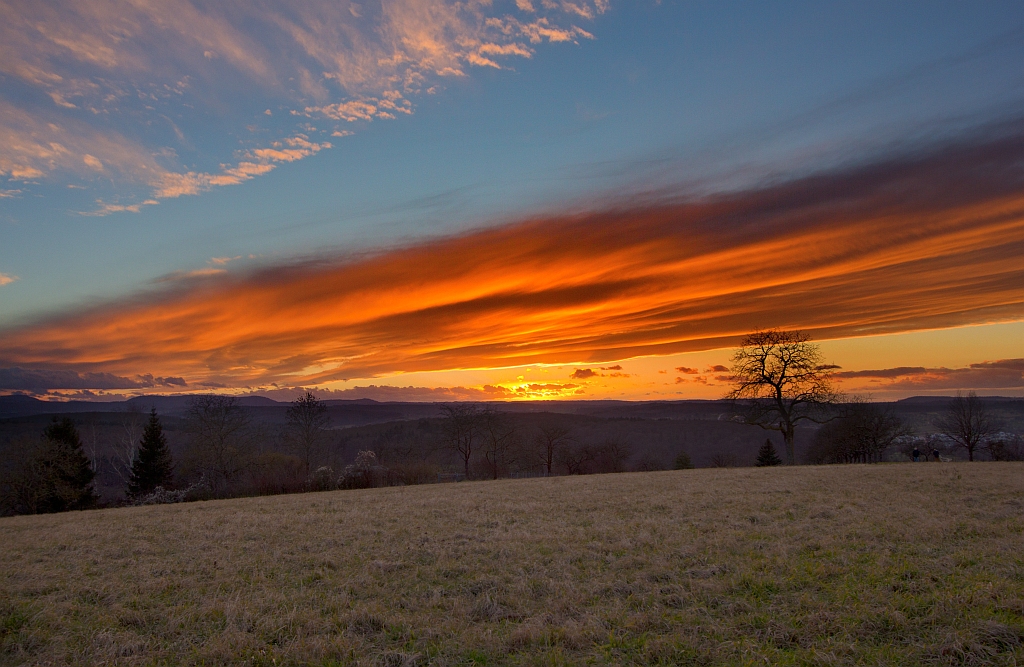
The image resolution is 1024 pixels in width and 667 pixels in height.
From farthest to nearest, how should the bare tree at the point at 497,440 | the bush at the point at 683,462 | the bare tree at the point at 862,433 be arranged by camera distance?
the bare tree at the point at 497,440 → the bare tree at the point at 862,433 → the bush at the point at 683,462

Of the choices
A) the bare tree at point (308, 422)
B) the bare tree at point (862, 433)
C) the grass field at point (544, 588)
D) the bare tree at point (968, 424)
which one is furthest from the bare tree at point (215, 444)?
the bare tree at point (968, 424)

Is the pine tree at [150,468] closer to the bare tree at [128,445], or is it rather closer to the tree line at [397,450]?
the tree line at [397,450]

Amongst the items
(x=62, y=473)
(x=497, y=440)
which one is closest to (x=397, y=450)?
(x=497, y=440)

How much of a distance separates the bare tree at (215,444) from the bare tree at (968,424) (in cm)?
8923

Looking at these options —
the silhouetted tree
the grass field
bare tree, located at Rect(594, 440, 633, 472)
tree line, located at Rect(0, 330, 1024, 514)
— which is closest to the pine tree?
tree line, located at Rect(0, 330, 1024, 514)

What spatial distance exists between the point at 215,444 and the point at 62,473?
16.0 metres

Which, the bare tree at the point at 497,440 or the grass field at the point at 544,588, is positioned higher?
the grass field at the point at 544,588

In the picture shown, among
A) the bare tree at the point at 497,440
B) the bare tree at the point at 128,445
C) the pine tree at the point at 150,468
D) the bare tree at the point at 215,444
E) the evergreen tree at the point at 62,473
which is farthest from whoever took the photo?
the bare tree at the point at 497,440

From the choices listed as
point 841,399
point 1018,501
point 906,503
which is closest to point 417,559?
point 906,503

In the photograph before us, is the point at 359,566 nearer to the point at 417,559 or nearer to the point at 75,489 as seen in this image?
the point at 417,559

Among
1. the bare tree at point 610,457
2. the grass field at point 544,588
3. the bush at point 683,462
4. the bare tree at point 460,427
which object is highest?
the grass field at point 544,588

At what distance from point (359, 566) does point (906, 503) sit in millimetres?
16785

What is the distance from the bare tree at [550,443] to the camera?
71688mm

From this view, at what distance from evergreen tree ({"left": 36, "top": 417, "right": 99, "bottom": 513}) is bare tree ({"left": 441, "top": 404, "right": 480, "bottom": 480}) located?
1491 inches
